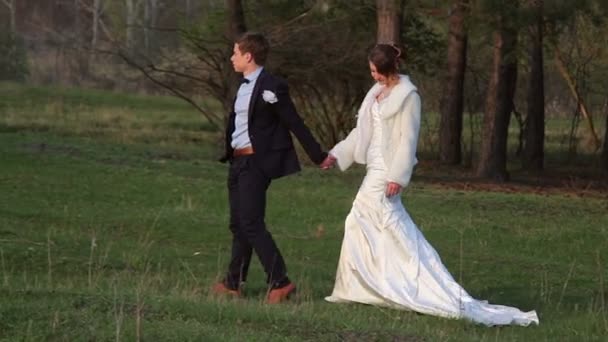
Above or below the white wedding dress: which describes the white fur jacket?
above

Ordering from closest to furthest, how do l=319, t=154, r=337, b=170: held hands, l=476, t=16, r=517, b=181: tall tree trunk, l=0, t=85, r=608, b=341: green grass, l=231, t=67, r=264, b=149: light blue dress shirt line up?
l=0, t=85, r=608, b=341: green grass → l=231, t=67, r=264, b=149: light blue dress shirt → l=319, t=154, r=337, b=170: held hands → l=476, t=16, r=517, b=181: tall tree trunk

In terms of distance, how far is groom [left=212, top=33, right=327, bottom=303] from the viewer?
987 cm

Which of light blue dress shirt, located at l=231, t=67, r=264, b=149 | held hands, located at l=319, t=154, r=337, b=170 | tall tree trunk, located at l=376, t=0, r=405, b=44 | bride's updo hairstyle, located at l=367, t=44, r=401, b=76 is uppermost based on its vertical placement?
tall tree trunk, located at l=376, t=0, r=405, b=44

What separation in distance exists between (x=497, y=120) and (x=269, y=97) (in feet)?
57.0

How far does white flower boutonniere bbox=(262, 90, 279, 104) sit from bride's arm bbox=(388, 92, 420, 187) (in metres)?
0.88

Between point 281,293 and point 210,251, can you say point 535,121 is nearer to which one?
point 210,251

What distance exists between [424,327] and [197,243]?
6037 mm

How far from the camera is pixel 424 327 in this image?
29.1 ft

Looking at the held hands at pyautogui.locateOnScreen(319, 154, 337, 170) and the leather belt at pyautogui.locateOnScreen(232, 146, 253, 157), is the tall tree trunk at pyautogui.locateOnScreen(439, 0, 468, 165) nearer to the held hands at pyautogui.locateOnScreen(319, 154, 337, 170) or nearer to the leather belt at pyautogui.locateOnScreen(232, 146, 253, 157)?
the held hands at pyautogui.locateOnScreen(319, 154, 337, 170)

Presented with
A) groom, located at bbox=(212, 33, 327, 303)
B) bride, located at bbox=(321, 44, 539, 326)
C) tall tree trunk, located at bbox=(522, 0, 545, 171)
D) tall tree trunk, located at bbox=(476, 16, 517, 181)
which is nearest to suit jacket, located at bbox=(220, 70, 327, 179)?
groom, located at bbox=(212, 33, 327, 303)

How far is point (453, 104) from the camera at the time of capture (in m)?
30.7

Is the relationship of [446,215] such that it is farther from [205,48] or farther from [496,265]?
[205,48]

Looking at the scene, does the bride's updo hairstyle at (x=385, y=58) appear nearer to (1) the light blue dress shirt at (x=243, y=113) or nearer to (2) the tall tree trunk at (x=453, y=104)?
(1) the light blue dress shirt at (x=243, y=113)

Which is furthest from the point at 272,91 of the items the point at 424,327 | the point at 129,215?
the point at 129,215
